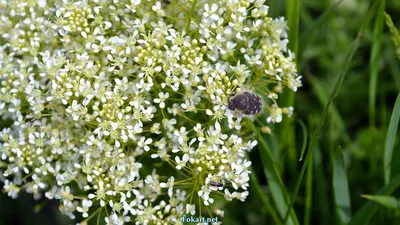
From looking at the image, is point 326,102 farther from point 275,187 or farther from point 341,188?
point 275,187

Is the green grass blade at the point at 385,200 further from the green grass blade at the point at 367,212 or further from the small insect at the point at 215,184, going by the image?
the small insect at the point at 215,184

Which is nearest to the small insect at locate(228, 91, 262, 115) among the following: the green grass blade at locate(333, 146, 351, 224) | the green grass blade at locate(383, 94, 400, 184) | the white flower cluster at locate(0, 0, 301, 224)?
the white flower cluster at locate(0, 0, 301, 224)

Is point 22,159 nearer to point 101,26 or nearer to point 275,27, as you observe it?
point 101,26

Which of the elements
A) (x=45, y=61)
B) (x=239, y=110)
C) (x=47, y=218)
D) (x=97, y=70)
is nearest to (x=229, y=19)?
(x=239, y=110)

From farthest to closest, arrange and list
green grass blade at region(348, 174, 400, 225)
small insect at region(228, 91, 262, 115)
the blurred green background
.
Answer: the blurred green background
green grass blade at region(348, 174, 400, 225)
small insect at region(228, 91, 262, 115)

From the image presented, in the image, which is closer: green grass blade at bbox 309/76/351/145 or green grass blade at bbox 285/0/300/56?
green grass blade at bbox 285/0/300/56

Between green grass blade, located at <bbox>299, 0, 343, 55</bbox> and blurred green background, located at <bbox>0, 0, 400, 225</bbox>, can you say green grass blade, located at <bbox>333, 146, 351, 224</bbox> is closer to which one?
blurred green background, located at <bbox>0, 0, 400, 225</bbox>

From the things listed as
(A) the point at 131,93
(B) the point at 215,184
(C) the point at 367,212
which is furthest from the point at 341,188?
(A) the point at 131,93
